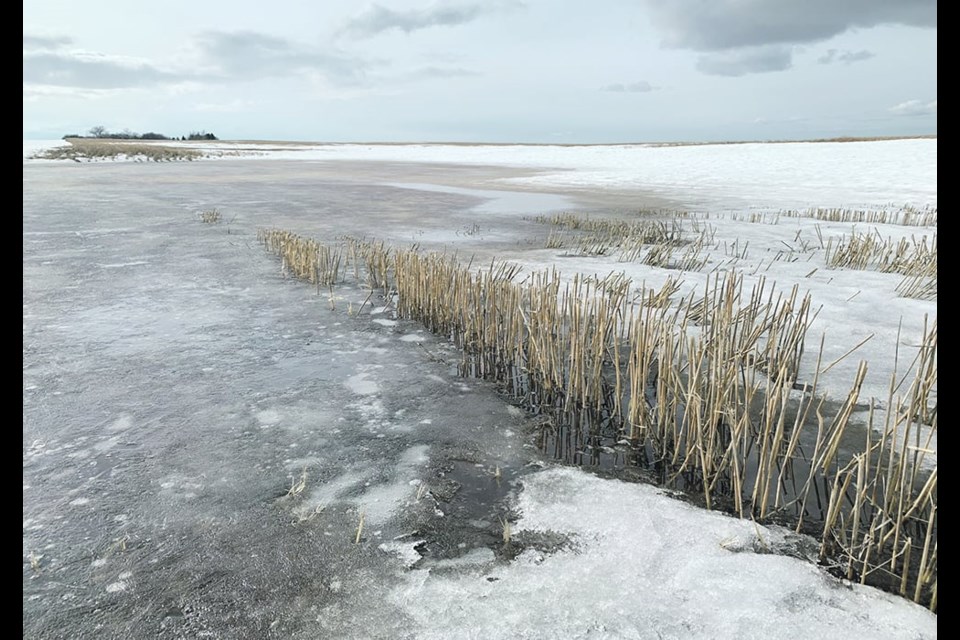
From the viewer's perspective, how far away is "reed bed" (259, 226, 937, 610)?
246 cm

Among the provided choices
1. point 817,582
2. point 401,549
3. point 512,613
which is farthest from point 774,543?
point 401,549

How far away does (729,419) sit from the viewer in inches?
122

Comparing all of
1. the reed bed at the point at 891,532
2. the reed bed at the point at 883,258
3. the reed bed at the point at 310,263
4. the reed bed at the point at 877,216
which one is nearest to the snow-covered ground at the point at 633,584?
the reed bed at the point at 891,532

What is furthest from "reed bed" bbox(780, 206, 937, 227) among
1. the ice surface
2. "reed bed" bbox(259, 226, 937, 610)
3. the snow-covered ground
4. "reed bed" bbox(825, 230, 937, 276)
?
the ice surface

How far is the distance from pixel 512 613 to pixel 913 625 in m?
1.39

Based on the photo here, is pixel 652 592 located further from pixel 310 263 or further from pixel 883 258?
pixel 883 258

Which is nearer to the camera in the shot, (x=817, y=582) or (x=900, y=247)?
(x=817, y=582)

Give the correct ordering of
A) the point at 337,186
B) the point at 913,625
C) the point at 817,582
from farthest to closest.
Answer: the point at 337,186 → the point at 817,582 → the point at 913,625

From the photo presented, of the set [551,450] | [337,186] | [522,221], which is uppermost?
[337,186]

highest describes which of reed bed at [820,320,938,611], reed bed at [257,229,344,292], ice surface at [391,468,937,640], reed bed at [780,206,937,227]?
reed bed at [780,206,937,227]

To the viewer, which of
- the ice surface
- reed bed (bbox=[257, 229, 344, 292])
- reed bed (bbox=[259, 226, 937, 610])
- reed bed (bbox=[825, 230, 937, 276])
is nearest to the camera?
the ice surface

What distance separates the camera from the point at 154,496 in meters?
2.86

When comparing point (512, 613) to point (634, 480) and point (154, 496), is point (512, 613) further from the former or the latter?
point (154, 496)

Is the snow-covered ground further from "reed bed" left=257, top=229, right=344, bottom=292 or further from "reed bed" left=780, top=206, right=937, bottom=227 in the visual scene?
"reed bed" left=780, top=206, right=937, bottom=227
